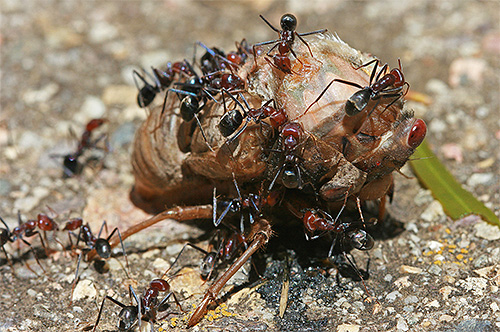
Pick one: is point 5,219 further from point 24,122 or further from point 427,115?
point 427,115

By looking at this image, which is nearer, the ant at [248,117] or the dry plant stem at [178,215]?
the ant at [248,117]

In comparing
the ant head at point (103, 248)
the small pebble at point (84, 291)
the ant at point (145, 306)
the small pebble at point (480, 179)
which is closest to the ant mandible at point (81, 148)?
the ant head at point (103, 248)

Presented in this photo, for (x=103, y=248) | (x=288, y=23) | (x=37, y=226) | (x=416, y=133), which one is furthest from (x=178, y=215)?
(x=416, y=133)

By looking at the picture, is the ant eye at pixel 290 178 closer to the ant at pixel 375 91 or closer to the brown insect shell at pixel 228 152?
the brown insect shell at pixel 228 152

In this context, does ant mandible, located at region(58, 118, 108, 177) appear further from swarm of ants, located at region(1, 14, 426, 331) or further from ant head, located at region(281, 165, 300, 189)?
ant head, located at region(281, 165, 300, 189)

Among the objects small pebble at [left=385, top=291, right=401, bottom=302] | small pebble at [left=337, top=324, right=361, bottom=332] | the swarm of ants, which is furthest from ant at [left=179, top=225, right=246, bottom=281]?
small pebble at [left=385, top=291, right=401, bottom=302]

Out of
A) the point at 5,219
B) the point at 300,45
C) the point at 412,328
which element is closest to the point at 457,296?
the point at 412,328
